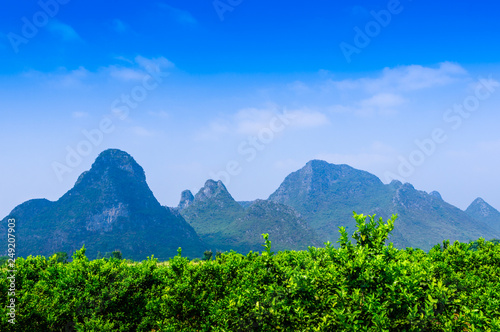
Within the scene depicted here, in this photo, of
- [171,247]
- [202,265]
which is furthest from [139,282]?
[171,247]

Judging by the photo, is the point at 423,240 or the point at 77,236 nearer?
the point at 77,236

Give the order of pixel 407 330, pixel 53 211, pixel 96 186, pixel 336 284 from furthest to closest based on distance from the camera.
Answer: pixel 96 186, pixel 53 211, pixel 336 284, pixel 407 330

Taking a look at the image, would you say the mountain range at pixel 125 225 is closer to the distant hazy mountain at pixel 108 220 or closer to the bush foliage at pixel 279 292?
the distant hazy mountain at pixel 108 220

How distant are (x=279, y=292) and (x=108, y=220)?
176 m

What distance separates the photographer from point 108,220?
16288 cm

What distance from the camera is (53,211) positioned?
531 feet

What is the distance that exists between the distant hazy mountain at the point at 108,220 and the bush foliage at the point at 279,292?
440 feet

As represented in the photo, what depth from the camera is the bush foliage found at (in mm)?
5457

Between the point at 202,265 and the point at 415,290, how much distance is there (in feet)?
22.5

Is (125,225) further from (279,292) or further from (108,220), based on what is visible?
(279,292)

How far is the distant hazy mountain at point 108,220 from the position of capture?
475 feet

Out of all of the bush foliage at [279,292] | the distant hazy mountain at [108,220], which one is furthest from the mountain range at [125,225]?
the bush foliage at [279,292]

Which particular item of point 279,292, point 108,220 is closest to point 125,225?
point 108,220

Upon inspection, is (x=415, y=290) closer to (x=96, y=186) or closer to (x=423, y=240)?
(x=96, y=186)
